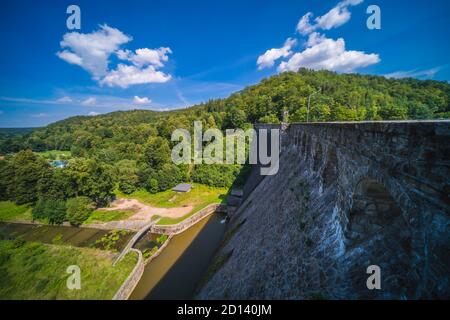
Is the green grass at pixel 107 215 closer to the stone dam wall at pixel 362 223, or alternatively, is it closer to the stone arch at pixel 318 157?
the stone dam wall at pixel 362 223

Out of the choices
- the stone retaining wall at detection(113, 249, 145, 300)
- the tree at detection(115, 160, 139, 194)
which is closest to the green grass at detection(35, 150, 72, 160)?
the tree at detection(115, 160, 139, 194)

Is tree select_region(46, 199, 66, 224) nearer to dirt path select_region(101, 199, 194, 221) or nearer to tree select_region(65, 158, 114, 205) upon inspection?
tree select_region(65, 158, 114, 205)

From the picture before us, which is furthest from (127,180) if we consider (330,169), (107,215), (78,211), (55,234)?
(330,169)

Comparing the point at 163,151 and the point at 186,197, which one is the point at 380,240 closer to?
the point at 186,197

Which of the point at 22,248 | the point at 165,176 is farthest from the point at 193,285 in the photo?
the point at 165,176

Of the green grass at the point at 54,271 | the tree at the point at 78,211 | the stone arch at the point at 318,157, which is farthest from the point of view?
the tree at the point at 78,211

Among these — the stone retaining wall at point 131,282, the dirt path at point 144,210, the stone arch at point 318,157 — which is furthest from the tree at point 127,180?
the stone arch at point 318,157
